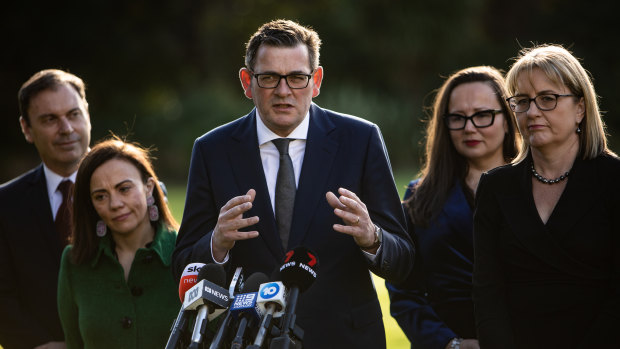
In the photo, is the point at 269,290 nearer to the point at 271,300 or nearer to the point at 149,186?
the point at 271,300

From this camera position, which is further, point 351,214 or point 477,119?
point 477,119

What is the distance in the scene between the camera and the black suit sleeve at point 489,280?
325 cm

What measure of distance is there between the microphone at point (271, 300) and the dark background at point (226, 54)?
76.9 feet

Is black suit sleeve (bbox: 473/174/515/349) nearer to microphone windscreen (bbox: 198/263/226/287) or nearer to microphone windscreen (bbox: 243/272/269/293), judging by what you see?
microphone windscreen (bbox: 243/272/269/293)

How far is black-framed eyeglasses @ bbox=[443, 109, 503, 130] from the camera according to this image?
14.0ft

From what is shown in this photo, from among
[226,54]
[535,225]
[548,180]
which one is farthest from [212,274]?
Result: [226,54]

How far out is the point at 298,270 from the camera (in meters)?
2.67

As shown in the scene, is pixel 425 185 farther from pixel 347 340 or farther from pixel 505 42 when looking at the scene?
pixel 505 42

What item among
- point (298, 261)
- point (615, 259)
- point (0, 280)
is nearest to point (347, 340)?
point (298, 261)

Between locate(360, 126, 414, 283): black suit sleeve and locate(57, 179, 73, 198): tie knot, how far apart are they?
7.20 ft

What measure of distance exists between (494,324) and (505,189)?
0.61 metres

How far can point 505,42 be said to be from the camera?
1407 inches

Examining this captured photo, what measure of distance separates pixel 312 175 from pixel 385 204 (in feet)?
1.27

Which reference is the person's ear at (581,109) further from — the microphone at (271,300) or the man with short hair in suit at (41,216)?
the man with short hair in suit at (41,216)
